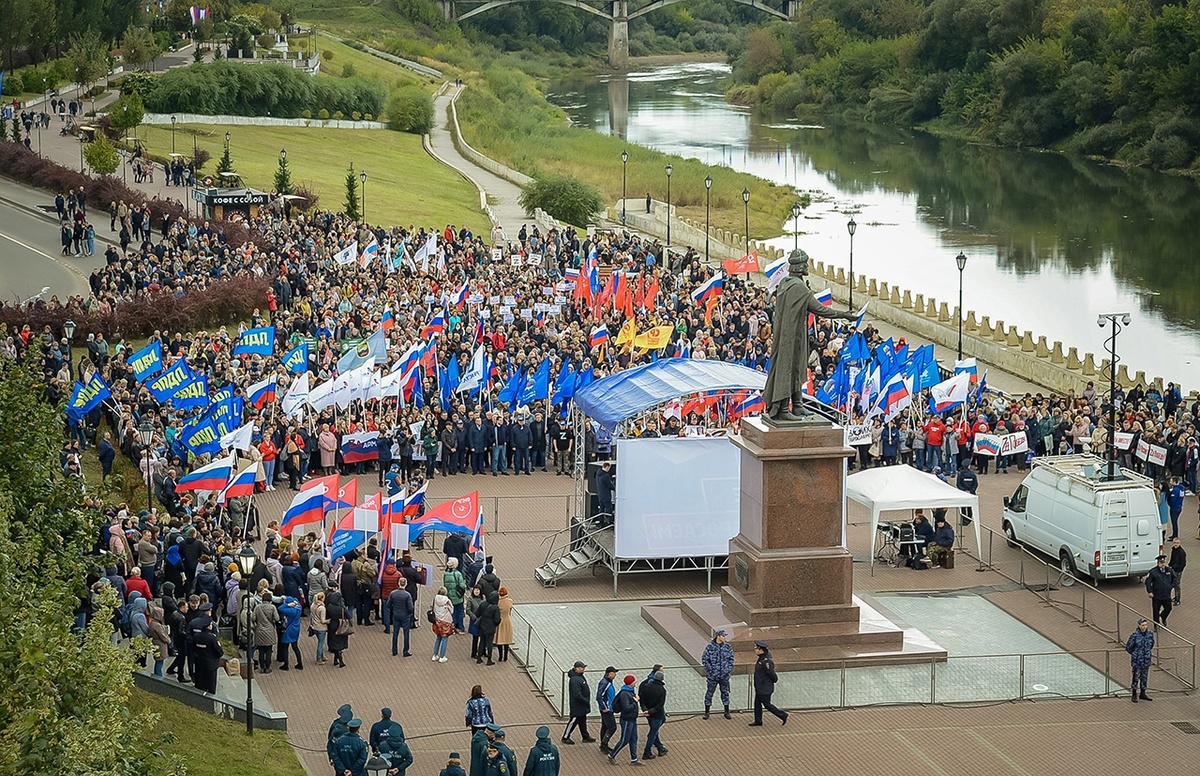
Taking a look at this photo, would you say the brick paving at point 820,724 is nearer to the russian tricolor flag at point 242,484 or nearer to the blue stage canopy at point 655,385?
the russian tricolor flag at point 242,484

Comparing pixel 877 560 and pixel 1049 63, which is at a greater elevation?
pixel 1049 63

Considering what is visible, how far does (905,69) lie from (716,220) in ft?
188

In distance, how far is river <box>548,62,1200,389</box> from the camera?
68.4 metres

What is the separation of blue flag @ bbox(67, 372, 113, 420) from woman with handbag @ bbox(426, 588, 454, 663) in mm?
10592

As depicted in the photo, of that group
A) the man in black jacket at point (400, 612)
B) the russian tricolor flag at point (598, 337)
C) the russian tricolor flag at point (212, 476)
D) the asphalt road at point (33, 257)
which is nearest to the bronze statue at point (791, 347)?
the man in black jacket at point (400, 612)

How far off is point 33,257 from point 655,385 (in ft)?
110

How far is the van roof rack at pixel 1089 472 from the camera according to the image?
28.2 meters

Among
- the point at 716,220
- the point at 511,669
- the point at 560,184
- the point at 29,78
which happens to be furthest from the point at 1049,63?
the point at 511,669

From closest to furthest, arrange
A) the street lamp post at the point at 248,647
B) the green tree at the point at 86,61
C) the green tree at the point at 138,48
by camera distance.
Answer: the street lamp post at the point at 248,647 → the green tree at the point at 86,61 → the green tree at the point at 138,48

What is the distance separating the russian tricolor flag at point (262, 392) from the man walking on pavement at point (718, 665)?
14.1 meters

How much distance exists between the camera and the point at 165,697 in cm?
2200

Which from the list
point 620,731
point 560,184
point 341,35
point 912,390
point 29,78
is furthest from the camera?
point 341,35

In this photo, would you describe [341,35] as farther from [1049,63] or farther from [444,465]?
[444,465]

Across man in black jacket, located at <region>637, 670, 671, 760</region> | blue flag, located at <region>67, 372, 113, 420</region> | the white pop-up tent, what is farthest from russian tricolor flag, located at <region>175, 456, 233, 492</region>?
the white pop-up tent
